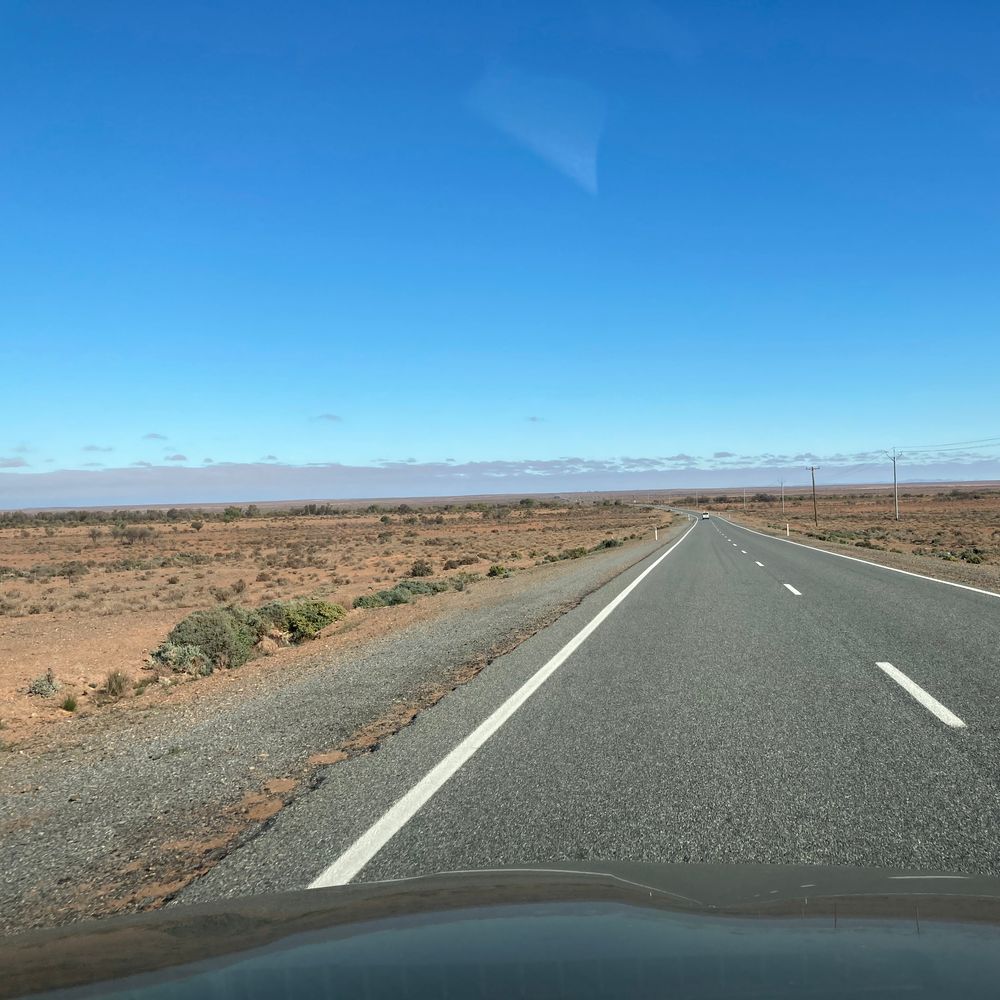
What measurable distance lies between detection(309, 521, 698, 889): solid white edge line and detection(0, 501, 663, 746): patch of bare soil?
401 cm

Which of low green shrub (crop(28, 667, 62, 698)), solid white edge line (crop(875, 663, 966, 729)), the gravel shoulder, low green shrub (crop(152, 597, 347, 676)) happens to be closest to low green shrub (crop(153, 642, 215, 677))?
low green shrub (crop(152, 597, 347, 676))

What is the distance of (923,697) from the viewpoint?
7762mm

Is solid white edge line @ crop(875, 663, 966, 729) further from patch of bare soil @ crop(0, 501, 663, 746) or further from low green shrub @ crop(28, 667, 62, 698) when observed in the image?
low green shrub @ crop(28, 667, 62, 698)

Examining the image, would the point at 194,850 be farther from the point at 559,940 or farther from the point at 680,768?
the point at 680,768

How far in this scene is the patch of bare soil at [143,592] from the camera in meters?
11.1

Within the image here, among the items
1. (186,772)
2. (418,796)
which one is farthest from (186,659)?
(418,796)

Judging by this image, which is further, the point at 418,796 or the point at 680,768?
the point at 680,768

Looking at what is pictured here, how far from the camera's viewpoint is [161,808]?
557 centimetres

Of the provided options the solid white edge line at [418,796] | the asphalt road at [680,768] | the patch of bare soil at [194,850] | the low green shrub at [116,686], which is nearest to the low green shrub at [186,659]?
the low green shrub at [116,686]

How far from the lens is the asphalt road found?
172 inches

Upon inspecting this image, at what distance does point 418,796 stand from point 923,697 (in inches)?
190

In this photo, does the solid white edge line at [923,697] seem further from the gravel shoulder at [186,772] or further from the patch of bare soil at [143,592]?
the patch of bare soil at [143,592]

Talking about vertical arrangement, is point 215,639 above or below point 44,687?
above

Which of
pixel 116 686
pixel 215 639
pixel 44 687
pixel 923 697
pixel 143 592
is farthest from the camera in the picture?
pixel 143 592
